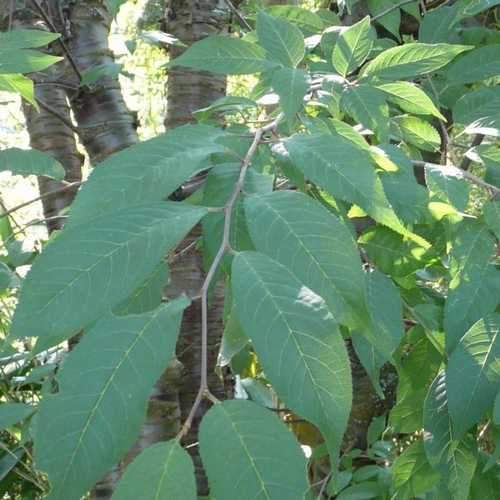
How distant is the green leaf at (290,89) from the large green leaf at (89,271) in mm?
202

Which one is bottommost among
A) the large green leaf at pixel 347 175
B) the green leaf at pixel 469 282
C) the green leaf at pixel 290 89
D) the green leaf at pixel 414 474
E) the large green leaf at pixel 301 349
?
the green leaf at pixel 414 474

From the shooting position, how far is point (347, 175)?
0.51m

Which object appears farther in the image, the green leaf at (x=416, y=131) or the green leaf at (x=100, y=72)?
the green leaf at (x=100, y=72)

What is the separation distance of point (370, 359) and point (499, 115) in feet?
1.10

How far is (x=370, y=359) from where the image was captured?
2.12 feet

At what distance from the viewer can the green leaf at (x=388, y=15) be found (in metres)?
1.20

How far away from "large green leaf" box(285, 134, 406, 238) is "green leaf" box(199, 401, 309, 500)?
0.18 m

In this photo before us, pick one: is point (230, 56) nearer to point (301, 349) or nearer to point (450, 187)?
point (450, 187)

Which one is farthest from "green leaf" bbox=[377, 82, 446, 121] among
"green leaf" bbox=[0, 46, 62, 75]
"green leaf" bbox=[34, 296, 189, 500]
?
"green leaf" bbox=[34, 296, 189, 500]

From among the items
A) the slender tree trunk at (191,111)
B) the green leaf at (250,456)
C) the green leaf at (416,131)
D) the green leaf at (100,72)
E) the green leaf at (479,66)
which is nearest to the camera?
the green leaf at (250,456)

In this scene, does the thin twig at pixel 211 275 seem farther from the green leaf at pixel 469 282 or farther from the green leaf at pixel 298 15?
the green leaf at pixel 298 15

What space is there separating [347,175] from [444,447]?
32 centimetres

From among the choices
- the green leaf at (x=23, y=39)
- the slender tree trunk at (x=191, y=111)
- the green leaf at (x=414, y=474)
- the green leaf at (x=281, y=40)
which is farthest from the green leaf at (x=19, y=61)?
the slender tree trunk at (x=191, y=111)

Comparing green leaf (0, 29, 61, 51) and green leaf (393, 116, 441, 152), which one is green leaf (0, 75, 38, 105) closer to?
green leaf (0, 29, 61, 51)
